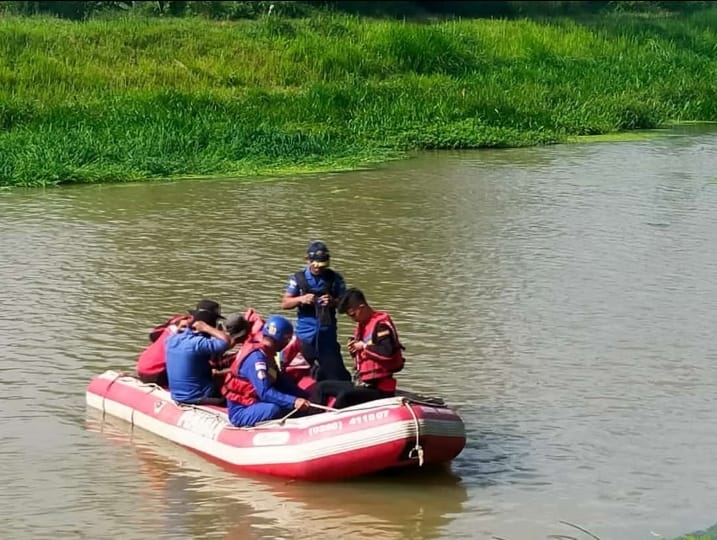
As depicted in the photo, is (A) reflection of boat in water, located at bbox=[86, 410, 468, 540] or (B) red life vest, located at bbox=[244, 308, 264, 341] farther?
(B) red life vest, located at bbox=[244, 308, 264, 341]

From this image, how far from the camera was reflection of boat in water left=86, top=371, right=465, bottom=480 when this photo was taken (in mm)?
8680

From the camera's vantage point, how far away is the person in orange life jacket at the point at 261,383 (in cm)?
909

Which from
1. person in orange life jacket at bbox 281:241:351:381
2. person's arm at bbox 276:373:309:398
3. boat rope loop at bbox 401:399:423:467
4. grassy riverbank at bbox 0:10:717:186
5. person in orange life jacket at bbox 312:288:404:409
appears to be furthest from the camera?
grassy riverbank at bbox 0:10:717:186

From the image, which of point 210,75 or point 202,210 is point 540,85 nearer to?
point 210,75

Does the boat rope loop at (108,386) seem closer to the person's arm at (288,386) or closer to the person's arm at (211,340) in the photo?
the person's arm at (211,340)

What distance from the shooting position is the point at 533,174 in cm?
2139

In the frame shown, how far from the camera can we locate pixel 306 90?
2630cm

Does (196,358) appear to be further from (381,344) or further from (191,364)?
(381,344)

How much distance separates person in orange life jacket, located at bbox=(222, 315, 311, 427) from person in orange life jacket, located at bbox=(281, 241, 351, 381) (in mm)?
551

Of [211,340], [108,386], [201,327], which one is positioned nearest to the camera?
[211,340]

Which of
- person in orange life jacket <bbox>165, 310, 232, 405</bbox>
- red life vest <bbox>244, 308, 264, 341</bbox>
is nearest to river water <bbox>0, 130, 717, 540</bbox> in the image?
person in orange life jacket <bbox>165, 310, 232, 405</bbox>

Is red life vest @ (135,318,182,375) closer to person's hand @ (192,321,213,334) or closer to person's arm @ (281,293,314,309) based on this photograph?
Result: person's hand @ (192,321,213,334)

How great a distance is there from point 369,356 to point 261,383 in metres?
0.71

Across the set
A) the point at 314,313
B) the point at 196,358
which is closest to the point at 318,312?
the point at 314,313
